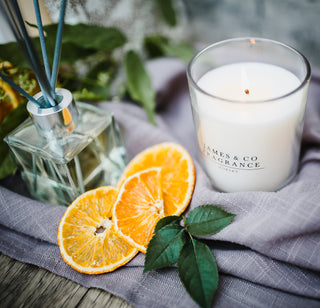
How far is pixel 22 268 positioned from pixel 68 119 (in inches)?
9.4

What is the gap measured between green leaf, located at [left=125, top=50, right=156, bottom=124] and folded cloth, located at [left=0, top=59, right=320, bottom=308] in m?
0.21

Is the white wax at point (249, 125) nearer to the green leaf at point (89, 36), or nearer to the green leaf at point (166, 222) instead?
the green leaf at point (166, 222)

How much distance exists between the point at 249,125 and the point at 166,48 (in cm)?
42

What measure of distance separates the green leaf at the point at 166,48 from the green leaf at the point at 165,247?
44 centimetres

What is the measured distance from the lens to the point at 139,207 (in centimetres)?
53

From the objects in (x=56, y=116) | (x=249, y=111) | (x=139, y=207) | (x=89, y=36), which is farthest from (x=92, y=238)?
(x=89, y=36)

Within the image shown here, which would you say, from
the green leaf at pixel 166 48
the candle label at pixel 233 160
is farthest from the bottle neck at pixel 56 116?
the green leaf at pixel 166 48

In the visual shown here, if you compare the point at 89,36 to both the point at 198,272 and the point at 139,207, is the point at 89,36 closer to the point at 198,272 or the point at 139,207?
the point at 139,207

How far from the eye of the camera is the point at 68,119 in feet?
1.77

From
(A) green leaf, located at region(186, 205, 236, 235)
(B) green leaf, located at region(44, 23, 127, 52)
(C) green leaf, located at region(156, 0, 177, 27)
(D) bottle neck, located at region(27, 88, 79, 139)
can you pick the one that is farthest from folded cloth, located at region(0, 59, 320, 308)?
(C) green leaf, located at region(156, 0, 177, 27)

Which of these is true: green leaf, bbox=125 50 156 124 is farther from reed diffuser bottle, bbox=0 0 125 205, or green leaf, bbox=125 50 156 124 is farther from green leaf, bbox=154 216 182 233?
green leaf, bbox=154 216 182 233

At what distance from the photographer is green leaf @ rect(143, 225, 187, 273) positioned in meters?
0.46

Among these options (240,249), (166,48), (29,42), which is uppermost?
(29,42)

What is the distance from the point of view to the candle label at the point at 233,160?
51 centimetres
